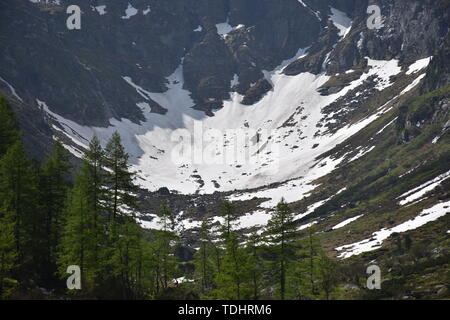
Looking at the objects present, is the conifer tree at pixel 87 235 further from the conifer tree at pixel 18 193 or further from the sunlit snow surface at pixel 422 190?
the sunlit snow surface at pixel 422 190

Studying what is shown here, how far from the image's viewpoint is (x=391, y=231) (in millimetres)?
101312

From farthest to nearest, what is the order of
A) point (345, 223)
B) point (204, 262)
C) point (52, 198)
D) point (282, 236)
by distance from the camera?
1. point (345, 223)
2. point (204, 262)
3. point (52, 198)
4. point (282, 236)

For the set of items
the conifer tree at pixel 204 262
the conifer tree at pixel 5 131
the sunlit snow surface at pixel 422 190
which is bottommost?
the conifer tree at pixel 204 262

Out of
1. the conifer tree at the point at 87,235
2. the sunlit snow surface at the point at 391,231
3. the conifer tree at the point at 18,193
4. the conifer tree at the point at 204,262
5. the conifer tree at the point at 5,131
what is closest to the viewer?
the conifer tree at the point at 87,235

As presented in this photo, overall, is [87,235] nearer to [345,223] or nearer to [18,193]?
[18,193]

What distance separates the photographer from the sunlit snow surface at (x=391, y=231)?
318ft

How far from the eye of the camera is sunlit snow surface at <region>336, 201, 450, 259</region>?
96.8m

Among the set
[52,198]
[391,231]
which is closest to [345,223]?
[391,231]

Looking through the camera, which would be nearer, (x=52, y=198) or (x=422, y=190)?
(x=52, y=198)

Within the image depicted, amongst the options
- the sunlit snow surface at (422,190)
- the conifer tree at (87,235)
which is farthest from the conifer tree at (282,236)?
the sunlit snow surface at (422,190)

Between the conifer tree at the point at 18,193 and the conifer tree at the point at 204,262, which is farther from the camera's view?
the conifer tree at the point at 204,262
